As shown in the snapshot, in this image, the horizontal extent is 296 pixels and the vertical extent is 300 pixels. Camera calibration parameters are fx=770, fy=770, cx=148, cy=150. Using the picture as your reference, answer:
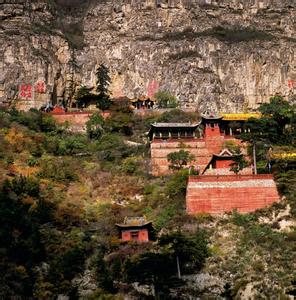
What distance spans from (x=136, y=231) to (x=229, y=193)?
7405 millimetres

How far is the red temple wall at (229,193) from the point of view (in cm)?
4994

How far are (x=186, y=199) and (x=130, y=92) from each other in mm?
35517

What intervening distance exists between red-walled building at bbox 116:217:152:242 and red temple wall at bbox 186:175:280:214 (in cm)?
446

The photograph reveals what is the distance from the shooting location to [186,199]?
167 feet

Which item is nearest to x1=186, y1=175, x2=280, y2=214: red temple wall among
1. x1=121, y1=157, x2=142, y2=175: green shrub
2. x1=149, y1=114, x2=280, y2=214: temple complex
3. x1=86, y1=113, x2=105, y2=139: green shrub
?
x1=149, y1=114, x2=280, y2=214: temple complex

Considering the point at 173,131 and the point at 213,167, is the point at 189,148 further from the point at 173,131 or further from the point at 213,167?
the point at 213,167

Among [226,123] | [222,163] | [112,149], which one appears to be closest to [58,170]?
[112,149]

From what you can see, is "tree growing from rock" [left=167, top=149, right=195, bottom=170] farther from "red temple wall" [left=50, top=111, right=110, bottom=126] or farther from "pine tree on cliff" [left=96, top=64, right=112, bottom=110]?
"pine tree on cliff" [left=96, top=64, right=112, bottom=110]

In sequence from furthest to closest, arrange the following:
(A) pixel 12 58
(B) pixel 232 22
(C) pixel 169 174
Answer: (B) pixel 232 22 → (A) pixel 12 58 → (C) pixel 169 174

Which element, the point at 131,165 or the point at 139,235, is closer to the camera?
the point at 139,235

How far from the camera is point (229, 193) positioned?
50.2 m

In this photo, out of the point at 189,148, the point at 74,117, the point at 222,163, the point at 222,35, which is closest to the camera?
the point at 222,163

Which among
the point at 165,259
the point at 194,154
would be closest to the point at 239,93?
the point at 194,154

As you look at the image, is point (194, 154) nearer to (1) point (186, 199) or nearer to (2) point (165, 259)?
(1) point (186, 199)
